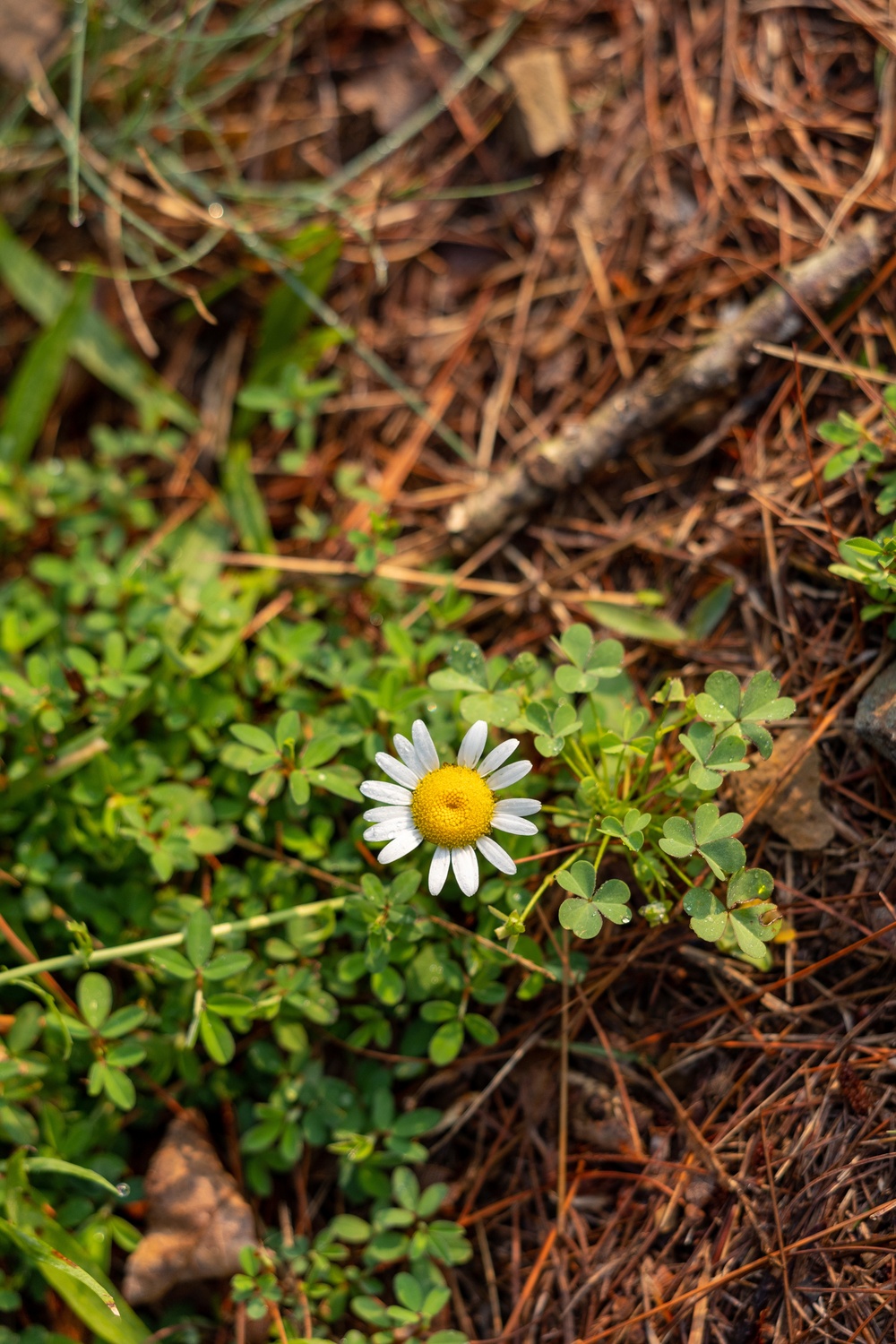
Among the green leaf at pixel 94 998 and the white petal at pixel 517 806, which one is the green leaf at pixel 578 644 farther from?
the green leaf at pixel 94 998

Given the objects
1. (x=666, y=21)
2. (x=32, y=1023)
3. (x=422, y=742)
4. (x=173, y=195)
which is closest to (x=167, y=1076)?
(x=32, y=1023)

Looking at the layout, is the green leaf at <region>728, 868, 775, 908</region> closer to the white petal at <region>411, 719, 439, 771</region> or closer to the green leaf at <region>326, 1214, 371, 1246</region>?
the white petal at <region>411, 719, 439, 771</region>

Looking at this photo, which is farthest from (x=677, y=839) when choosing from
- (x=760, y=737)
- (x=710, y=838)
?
(x=760, y=737)

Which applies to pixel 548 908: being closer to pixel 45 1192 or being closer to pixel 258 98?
pixel 45 1192

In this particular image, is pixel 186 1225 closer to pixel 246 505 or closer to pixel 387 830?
pixel 387 830

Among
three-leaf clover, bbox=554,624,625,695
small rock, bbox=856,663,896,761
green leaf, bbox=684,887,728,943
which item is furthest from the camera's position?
three-leaf clover, bbox=554,624,625,695

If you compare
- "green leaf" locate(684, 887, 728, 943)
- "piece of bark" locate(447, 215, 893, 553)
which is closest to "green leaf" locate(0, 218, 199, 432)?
"piece of bark" locate(447, 215, 893, 553)

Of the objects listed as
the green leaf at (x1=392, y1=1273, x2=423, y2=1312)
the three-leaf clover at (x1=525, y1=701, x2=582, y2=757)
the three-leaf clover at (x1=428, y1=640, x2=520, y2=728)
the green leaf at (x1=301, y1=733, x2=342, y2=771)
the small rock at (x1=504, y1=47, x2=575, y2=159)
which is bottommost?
the green leaf at (x1=392, y1=1273, x2=423, y2=1312)
